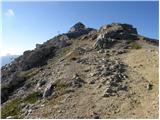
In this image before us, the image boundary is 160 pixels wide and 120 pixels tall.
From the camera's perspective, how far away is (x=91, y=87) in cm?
3972

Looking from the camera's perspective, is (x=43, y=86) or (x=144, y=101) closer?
(x=144, y=101)

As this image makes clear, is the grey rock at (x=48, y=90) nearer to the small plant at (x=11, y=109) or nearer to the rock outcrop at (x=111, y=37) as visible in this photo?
the small plant at (x=11, y=109)

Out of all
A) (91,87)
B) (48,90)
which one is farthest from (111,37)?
(91,87)

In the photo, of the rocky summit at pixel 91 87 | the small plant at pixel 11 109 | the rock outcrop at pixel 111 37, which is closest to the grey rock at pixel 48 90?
the rocky summit at pixel 91 87

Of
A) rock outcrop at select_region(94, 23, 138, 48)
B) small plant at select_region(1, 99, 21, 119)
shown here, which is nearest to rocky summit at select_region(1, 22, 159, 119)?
small plant at select_region(1, 99, 21, 119)

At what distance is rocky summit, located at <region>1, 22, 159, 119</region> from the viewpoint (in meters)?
32.3

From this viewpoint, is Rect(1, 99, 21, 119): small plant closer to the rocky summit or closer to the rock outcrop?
the rocky summit

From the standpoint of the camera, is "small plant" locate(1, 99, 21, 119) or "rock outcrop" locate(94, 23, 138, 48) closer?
"small plant" locate(1, 99, 21, 119)

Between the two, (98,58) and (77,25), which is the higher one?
(77,25)

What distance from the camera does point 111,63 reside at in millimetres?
48531

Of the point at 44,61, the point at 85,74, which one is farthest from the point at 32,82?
the point at 44,61

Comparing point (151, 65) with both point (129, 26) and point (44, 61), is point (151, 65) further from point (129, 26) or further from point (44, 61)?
point (129, 26)

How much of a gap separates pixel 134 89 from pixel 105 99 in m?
4.06

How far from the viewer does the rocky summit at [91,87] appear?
3231 cm
